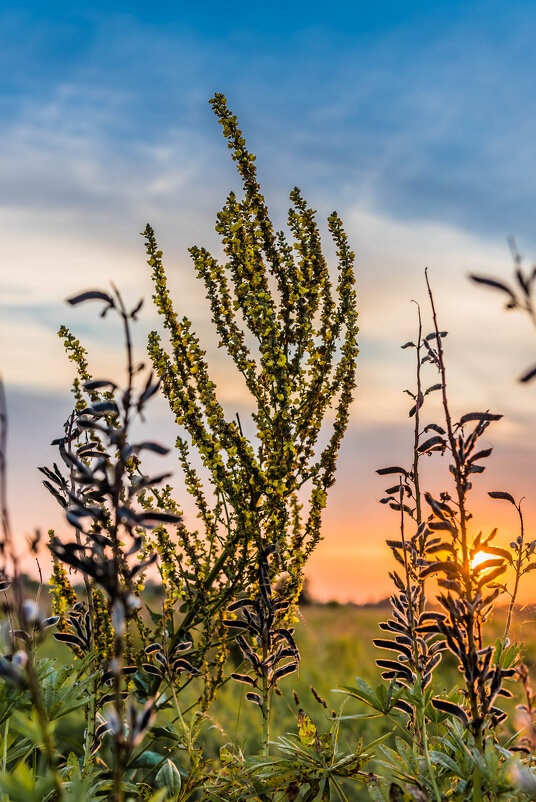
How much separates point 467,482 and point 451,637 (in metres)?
0.53

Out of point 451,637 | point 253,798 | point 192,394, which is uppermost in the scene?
point 192,394

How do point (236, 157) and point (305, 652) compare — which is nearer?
point (236, 157)

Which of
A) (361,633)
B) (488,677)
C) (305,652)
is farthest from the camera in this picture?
(361,633)

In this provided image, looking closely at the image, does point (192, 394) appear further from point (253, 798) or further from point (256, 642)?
point (253, 798)

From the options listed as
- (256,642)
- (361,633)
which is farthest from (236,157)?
(361,633)

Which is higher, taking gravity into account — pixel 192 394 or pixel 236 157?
pixel 236 157

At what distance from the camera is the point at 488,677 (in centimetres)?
230

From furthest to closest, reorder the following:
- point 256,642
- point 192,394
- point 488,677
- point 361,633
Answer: point 361,633
point 192,394
point 256,642
point 488,677

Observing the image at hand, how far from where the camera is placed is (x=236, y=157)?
372cm

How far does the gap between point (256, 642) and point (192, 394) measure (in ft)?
3.96

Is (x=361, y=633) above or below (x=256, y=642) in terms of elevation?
below

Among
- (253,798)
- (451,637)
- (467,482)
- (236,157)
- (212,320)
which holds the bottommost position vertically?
(253,798)

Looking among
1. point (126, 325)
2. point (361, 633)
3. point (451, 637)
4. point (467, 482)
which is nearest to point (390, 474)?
point (467, 482)

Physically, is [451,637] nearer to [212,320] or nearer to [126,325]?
[126,325]
